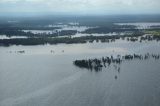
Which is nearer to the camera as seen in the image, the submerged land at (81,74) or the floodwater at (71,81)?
the floodwater at (71,81)

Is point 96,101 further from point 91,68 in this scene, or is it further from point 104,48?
point 104,48

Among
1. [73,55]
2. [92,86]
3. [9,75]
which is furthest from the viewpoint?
[73,55]

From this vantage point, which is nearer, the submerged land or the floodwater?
the floodwater

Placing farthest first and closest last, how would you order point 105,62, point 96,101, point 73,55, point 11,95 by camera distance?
point 73,55, point 105,62, point 11,95, point 96,101

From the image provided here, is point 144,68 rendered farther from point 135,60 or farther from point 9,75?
point 9,75

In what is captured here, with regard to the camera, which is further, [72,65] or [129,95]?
[72,65]

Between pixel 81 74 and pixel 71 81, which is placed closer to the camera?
pixel 71 81

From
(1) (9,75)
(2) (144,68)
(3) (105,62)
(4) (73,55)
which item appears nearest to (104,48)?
(4) (73,55)
